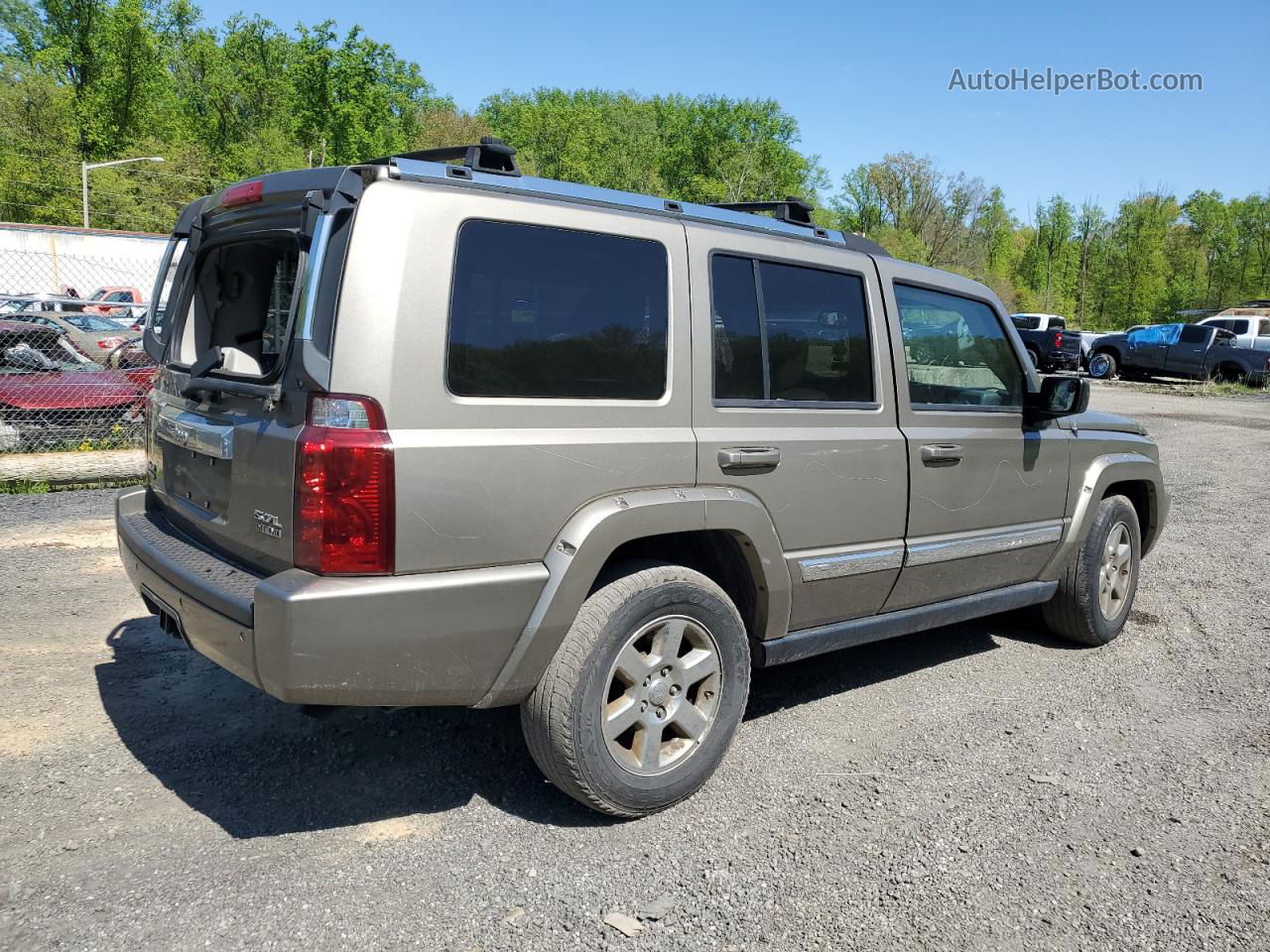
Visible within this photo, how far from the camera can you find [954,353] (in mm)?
4352

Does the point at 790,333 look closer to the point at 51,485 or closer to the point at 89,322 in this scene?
the point at 51,485

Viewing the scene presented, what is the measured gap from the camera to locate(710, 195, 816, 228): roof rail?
4.12 m

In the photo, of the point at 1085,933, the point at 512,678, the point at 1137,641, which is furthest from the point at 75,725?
the point at 1137,641

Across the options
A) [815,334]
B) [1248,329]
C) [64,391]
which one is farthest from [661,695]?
[1248,329]

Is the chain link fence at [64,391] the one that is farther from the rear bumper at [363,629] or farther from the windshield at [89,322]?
the rear bumper at [363,629]

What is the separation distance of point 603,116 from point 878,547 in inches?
3201

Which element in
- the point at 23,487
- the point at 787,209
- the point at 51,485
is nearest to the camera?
the point at 787,209

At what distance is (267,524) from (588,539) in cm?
93

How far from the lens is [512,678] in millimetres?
2904

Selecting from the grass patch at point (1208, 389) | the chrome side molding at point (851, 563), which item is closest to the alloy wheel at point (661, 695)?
the chrome side molding at point (851, 563)

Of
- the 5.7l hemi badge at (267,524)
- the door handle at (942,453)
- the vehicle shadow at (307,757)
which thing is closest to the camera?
the 5.7l hemi badge at (267,524)

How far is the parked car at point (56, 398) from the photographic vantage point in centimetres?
860

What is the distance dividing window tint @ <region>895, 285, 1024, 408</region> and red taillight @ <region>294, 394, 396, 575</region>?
2.32 metres

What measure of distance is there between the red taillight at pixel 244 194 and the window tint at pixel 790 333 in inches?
59.8
